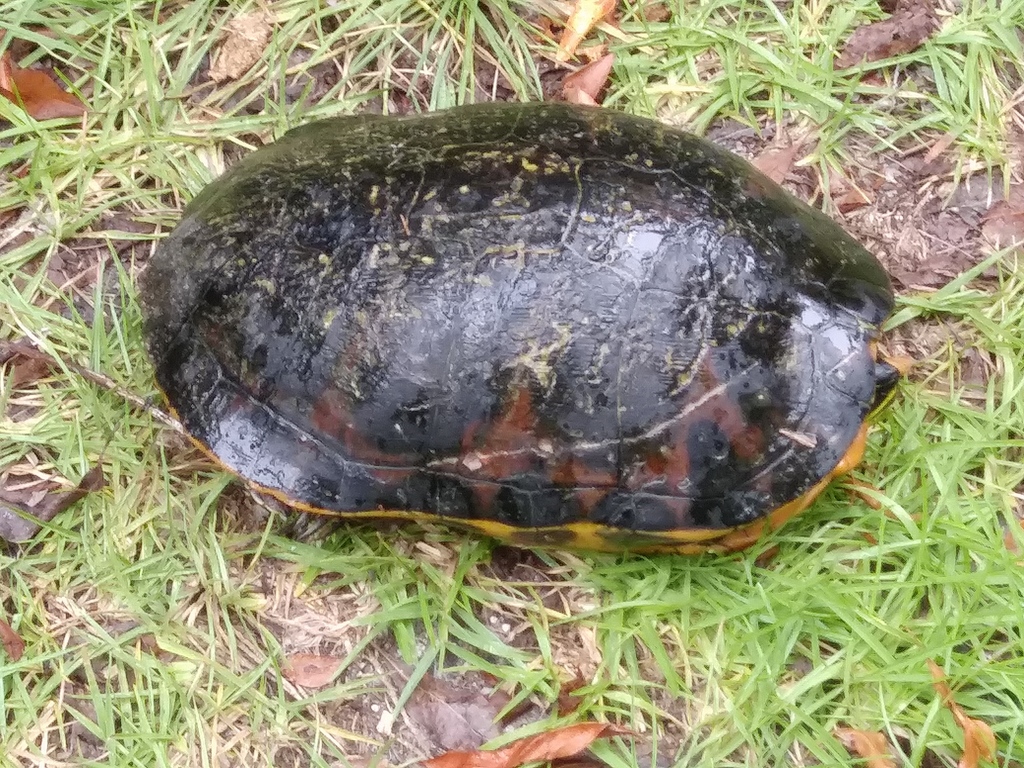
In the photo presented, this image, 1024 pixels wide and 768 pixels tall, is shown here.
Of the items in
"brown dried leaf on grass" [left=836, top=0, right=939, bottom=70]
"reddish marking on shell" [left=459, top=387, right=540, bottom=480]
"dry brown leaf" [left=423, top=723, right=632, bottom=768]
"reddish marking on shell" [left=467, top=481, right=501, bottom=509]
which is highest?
"brown dried leaf on grass" [left=836, top=0, right=939, bottom=70]

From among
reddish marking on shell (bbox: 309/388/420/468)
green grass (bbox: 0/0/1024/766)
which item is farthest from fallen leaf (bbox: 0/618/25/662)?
reddish marking on shell (bbox: 309/388/420/468)

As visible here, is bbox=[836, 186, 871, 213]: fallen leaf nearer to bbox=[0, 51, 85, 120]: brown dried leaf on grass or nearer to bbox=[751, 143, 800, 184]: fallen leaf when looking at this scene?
bbox=[751, 143, 800, 184]: fallen leaf

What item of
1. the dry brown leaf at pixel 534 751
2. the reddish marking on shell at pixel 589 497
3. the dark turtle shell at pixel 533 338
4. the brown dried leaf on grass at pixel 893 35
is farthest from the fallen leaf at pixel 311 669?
the brown dried leaf on grass at pixel 893 35

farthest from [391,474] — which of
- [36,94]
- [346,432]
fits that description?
[36,94]

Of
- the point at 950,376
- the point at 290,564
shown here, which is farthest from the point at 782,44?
the point at 290,564

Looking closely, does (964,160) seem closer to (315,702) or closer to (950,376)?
(950,376)

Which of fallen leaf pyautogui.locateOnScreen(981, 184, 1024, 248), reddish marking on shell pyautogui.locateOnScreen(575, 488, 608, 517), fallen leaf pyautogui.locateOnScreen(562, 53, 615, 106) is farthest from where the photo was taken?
fallen leaf pyautogui.locateOnScreen(562, 53, 615, 106)
